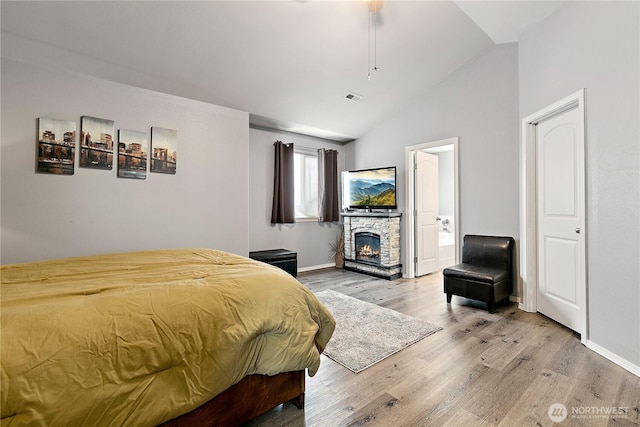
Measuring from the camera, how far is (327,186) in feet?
18.4

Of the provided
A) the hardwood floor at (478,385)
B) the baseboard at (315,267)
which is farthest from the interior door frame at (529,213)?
the baseboard at (315,267)

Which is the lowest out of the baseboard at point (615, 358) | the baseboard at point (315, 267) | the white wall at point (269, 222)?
the baseboard at point (615, 358)

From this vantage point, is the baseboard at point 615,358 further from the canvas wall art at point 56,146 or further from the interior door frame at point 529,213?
the canvas wall art at point 56,146

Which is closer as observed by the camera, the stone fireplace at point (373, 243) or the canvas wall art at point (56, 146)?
the canvas wall art at point (56, 146)

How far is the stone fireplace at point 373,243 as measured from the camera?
4832 millimetres

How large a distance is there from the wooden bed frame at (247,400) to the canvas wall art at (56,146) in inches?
114

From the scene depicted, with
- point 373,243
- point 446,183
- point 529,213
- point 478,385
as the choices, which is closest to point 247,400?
point 478,385

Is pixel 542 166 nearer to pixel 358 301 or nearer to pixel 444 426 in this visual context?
pixel 358 301

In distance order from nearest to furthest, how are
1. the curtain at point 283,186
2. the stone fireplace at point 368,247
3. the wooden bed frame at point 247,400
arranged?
the wooden bed frame at point 247,400 < the curtain at point 283,186 < the stone fireplace at point 368,247

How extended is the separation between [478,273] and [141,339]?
333 centimetres

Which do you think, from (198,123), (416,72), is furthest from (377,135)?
(198,123)

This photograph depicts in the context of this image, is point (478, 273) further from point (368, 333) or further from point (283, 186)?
point (283, 186)

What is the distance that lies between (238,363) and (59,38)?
10.8 ft

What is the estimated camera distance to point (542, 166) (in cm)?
312
